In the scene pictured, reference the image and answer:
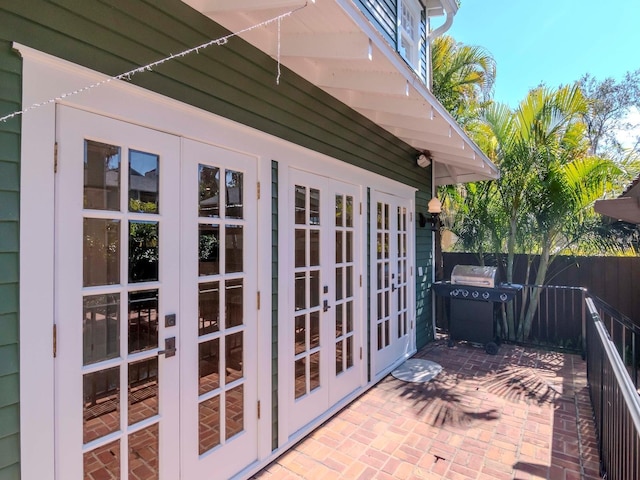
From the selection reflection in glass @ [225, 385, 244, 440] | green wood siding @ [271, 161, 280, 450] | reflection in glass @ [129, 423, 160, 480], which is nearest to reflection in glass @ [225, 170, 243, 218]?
green wood siding @ [271, 161, 280, 450]

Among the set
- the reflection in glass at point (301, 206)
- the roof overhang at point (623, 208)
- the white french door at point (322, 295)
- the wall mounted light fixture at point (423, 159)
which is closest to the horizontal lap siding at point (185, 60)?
the reflection in glass at point (301, 206)

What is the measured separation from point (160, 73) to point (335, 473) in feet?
8.88

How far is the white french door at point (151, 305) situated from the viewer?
5.17ft

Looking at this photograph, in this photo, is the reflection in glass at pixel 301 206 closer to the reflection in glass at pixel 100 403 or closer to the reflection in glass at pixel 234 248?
the reflection in glass at pixel 234 248

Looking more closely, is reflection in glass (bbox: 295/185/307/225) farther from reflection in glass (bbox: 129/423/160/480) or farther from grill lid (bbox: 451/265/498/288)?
grill lid (bbox: 451/265/498/288)

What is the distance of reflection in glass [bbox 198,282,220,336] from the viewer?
2139 millimetres

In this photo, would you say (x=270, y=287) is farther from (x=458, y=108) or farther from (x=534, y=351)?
(x=458, y=108)

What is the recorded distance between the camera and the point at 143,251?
1.84 m

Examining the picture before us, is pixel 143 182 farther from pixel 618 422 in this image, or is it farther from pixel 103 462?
pixel 618 422

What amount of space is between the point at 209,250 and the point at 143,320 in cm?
54

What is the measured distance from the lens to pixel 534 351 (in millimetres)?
5152

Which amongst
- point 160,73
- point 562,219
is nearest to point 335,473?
point 160,73

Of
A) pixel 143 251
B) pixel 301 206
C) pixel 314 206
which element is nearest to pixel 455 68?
pixel 314 206

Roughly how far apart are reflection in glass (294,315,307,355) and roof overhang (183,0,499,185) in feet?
6.26
